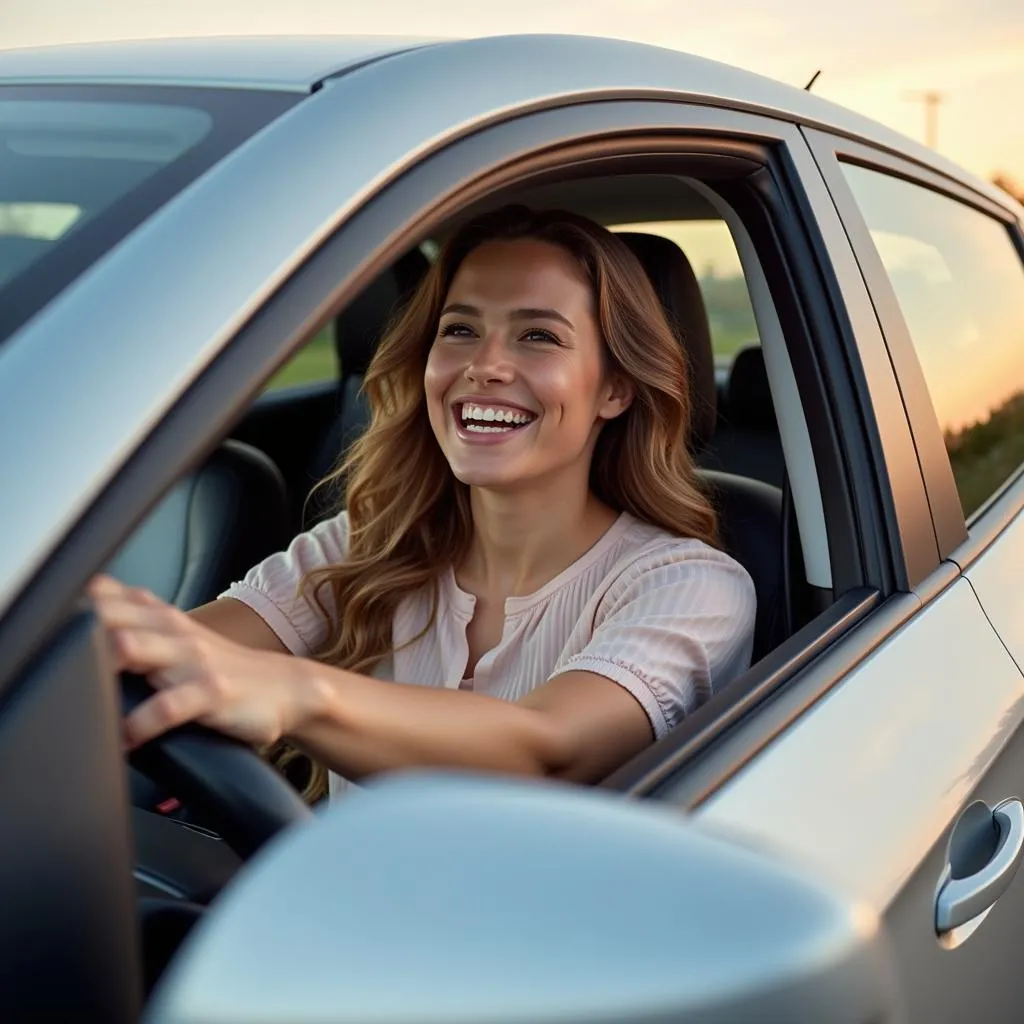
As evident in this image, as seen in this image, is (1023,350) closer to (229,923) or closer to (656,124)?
(656,124)

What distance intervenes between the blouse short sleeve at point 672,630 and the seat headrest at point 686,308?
14.8 inches

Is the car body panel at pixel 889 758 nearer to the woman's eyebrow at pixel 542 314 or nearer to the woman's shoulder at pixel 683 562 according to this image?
the woman's shoulder at pixel 683 562

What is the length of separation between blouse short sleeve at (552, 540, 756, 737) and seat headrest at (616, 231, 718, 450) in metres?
0.37

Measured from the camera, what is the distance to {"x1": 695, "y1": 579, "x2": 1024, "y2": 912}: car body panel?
1234mm

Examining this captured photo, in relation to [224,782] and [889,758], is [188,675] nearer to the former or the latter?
[224,782]

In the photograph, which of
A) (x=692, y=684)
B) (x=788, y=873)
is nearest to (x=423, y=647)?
(x=692, y=684)

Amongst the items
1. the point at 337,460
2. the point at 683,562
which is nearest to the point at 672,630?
the point at 683,562

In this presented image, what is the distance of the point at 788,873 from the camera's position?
61 cm

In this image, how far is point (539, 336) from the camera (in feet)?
6.64

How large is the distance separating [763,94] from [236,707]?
Answer: 3.24ft

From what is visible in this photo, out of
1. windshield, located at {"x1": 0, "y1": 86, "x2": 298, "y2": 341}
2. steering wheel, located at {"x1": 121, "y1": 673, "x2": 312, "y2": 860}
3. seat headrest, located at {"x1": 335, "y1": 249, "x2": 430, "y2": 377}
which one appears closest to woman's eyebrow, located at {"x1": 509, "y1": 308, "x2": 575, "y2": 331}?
windshield, located at {"x1": 0, "y1": 86, "x2": 298, "y2": 341}

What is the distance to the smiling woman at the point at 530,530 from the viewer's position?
1.77m

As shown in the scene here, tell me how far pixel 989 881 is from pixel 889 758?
203 millimetres

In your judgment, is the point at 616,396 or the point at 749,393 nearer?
the point at 616,396
